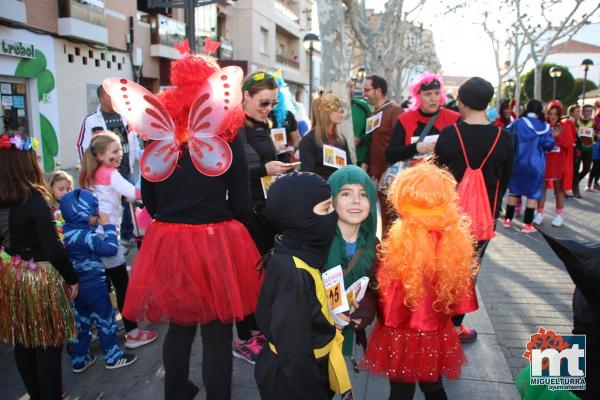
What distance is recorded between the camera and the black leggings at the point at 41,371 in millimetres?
2482

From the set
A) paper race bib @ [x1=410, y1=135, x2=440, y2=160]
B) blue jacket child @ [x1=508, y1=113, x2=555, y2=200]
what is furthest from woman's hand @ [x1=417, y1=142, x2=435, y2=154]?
blue jacket child @ [x1=508, y1=113, x2=555, y2=200]

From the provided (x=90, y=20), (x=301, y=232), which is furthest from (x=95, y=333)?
(x=90, y=20)

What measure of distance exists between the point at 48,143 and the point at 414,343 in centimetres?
1341

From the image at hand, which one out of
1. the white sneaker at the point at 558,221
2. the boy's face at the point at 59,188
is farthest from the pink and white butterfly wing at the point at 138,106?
the white sneaker at the point at 558,221

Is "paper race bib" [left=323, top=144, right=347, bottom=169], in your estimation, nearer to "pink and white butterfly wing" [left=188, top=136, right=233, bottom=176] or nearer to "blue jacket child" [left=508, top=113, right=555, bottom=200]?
"pink and white butterfly wing" [left=188, top=136, right=233, bottom=176]

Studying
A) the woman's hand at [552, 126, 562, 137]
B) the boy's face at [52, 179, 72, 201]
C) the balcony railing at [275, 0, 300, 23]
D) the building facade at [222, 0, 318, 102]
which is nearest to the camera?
the boy's face at [52, 179, 72, 201]

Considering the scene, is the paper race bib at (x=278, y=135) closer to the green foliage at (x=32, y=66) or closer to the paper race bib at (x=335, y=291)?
the paper race bib at (x=335, y=291)

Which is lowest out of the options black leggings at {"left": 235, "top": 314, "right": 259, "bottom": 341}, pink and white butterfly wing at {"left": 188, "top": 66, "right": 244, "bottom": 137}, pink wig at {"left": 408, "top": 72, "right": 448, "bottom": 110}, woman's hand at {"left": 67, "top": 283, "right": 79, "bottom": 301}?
black leggings at {"left": 235, "top": 314, "right": 259, "bottom": 341}

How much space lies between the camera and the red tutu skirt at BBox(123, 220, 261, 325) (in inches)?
91.0

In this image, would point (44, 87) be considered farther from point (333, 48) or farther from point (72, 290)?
point (72, 290)

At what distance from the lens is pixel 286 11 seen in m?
33.1

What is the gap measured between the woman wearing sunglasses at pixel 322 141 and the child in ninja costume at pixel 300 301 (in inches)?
74.5

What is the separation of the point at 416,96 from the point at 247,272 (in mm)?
2550

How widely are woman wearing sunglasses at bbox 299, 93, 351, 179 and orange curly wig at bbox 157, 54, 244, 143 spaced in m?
1.42
